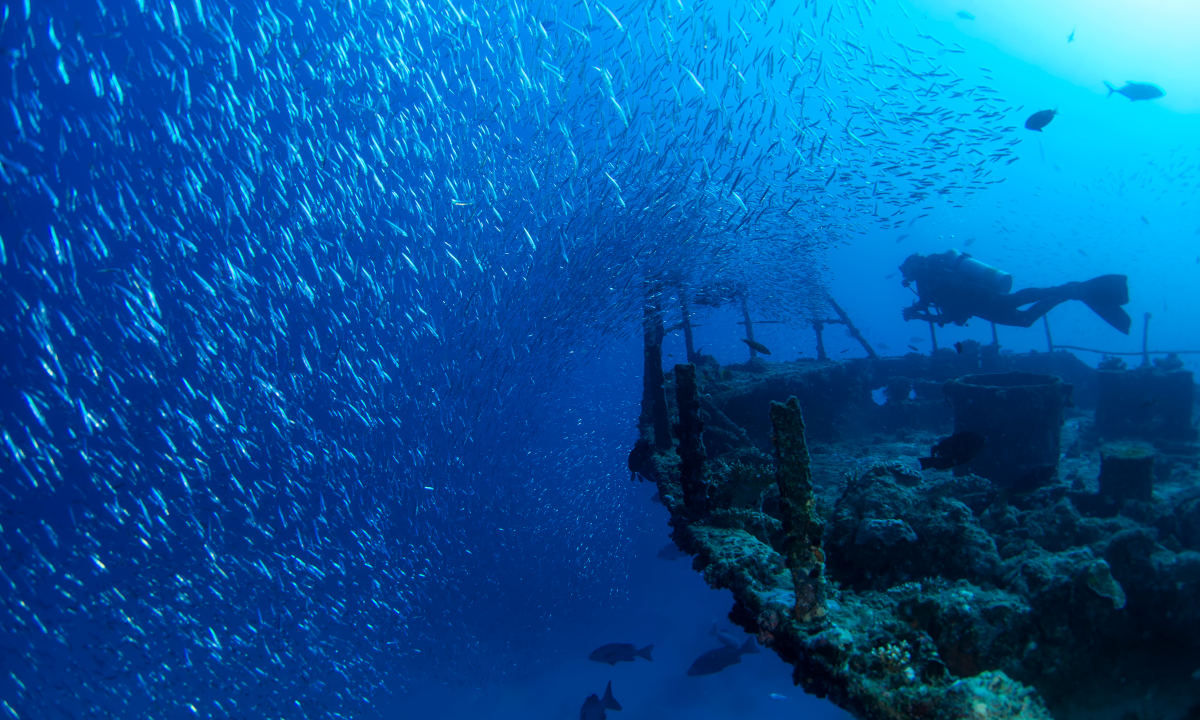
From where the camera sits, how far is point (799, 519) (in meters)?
3.27

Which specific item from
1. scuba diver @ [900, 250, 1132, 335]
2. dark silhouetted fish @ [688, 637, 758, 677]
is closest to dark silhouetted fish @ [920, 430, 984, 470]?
scuba diver @ [900, 250, 1132, 335]

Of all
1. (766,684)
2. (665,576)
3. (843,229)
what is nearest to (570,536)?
(665,576)

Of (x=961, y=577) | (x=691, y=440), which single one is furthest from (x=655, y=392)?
(x=961, y=577)

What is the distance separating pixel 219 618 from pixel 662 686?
22.0m

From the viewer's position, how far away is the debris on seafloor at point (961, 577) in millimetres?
2832

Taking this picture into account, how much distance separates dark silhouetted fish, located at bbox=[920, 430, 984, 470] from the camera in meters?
6.36

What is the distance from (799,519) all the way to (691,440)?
220 cm

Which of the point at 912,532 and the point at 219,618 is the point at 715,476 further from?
the point at 219,618

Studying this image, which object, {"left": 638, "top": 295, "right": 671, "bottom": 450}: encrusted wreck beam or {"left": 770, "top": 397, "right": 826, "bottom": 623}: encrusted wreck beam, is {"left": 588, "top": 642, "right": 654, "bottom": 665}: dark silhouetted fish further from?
{"left": 770, "top": 397, "right": 826, "bottom": 623}: encrusted wreck beam

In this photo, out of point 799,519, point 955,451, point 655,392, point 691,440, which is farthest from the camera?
point 655,392

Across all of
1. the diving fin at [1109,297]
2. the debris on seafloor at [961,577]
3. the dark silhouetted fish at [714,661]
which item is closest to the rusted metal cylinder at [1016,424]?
the debris on seafloor at [961,577]

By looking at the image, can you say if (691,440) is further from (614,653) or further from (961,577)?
(614,653)

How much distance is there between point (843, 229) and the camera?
18.6m

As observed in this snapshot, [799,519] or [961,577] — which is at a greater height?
[799,519]
